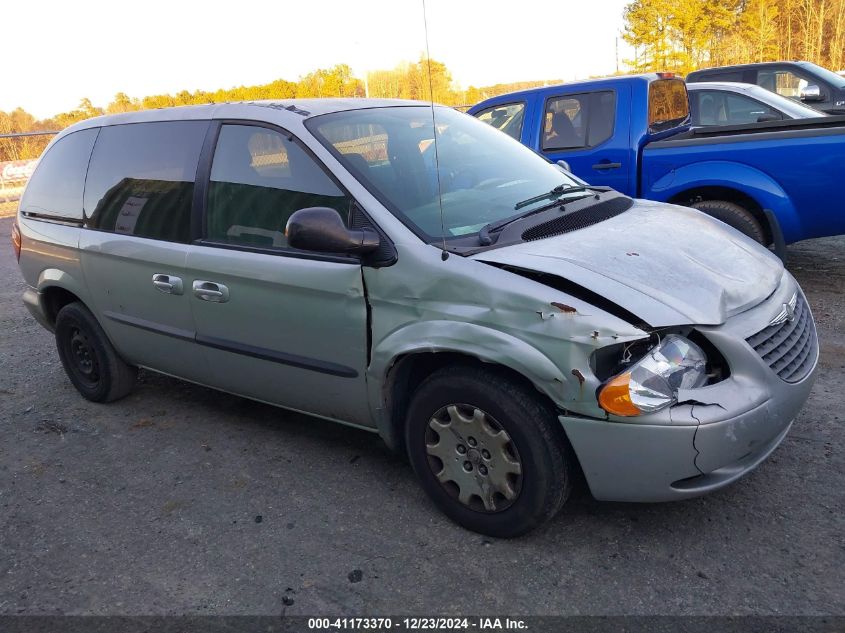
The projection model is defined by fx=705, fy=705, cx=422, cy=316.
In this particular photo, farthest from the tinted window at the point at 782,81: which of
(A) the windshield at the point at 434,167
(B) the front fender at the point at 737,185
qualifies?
(A) the windshield at the point at 434,167

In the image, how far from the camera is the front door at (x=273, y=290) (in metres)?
3.06

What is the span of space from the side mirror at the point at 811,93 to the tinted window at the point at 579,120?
5283 millimetres

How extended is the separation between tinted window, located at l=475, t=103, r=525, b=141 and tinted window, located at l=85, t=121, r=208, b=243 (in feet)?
12.9

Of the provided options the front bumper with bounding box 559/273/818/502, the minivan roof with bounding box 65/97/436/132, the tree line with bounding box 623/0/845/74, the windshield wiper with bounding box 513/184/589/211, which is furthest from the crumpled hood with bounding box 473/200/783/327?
the tree line with bounding box 623/0/845/74

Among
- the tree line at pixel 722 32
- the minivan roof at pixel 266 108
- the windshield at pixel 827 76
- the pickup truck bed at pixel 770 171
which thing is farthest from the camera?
the tree line at pixel 722 32

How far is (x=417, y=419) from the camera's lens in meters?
2.88

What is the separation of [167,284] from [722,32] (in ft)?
116

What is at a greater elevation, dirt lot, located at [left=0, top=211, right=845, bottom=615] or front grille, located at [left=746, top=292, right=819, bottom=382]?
front grille, located at [left=746, top=292, right=819, bottom=382]

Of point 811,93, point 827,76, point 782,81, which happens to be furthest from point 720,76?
point 827,76

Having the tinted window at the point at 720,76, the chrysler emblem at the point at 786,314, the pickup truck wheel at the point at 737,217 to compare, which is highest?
the tinted window at the point at 720,76

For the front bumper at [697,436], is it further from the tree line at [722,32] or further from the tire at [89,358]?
the tree line at [722,32]

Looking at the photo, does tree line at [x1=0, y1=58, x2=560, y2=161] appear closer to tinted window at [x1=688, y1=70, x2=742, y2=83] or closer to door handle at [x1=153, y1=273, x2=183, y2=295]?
tinted window at [x1=688, y1=70, x2=742, y2=83]

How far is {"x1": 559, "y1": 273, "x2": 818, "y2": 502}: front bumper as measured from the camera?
93.5 inches

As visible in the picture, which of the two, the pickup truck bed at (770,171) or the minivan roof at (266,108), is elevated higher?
the minivan roof at (266,108)
